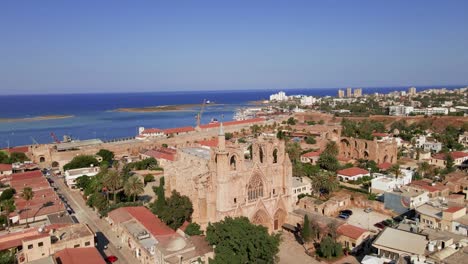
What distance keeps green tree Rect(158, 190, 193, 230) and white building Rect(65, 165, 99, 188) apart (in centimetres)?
2464

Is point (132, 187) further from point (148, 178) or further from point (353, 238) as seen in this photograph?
point (353, 238)

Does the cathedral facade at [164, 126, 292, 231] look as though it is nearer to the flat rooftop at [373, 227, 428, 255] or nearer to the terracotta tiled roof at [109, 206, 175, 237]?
the terracotta tiled roof at [109, 206, 175, 237]

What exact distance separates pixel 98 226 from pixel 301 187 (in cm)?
2527

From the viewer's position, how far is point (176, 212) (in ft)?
110

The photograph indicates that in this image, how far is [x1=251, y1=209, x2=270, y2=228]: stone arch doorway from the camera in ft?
112

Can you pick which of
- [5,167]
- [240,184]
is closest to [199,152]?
[240,184]

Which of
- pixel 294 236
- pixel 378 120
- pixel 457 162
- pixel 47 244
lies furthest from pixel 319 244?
pixel 378 120

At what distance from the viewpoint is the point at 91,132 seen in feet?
437

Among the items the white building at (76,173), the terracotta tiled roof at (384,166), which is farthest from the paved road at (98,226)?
the terracotta tiled roof at (384,166)

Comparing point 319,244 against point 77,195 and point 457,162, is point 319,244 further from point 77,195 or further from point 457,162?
point 457,162

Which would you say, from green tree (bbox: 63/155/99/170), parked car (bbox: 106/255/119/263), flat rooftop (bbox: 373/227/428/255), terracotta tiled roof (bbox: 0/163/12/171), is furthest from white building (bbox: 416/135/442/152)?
terracotta tiled roof (bbox: 0/163/12/171)

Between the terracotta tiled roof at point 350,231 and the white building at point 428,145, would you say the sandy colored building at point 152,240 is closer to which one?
the terracotta tiled roof at point 350,231

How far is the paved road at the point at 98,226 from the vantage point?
1251 inches

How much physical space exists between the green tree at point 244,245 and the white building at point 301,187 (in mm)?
19255
